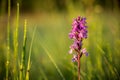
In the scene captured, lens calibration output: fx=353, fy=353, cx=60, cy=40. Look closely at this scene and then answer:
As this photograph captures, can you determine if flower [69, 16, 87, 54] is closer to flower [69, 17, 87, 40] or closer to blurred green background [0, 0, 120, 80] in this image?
flower [69, 17, 87, 40]

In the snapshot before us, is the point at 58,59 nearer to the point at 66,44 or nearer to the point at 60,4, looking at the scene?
the point at 66,44

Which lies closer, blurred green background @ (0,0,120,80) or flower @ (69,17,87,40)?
flower @ (69,17,87,40)

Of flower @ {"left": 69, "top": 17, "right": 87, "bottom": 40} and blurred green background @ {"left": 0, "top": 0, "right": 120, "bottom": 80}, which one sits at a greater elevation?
flower @ {"left": 69, "top": 17, "right": 87, "bottom": 40}

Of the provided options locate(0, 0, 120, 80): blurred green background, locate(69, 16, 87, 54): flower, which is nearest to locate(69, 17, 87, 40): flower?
locate(69, 16, 87, 54): flower

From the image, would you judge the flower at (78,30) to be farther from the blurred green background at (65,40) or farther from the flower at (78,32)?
the blurred green background at (65,40)

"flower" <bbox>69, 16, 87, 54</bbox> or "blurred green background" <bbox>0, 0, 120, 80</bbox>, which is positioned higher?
"flower" <bbox>69, 16, 87, 54</bbox>

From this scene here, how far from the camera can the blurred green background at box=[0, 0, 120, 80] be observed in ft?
7.30

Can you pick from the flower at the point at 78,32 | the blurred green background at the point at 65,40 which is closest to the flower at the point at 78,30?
the flower at the point at 78,32

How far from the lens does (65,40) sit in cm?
369

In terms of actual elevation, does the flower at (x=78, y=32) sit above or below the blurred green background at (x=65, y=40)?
above

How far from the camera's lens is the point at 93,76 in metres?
2.25

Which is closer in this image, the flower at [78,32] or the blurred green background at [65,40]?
the flower at [78,32]

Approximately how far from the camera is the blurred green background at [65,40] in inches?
87.6

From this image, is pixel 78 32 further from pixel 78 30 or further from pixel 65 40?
pixel 65 40
